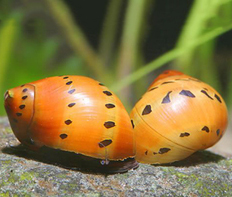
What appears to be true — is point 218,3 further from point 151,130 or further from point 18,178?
point 18,178

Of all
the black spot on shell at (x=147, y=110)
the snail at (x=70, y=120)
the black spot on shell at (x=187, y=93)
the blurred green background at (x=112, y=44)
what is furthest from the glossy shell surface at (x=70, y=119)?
the blurred green background at (x=112, y=44)

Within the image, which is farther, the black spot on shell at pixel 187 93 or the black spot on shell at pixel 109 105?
the black spot on shell at pixel 187 93

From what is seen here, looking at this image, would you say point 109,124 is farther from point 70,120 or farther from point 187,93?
point 187,93

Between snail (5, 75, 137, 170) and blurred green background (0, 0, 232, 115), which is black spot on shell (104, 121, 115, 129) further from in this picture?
blurred green background (0, 0, 232, 115)

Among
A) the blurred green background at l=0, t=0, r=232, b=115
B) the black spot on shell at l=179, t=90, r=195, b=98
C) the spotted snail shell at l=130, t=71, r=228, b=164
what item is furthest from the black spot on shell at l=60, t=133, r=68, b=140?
the blurred green background at l=0, t=0, r=232, b=115

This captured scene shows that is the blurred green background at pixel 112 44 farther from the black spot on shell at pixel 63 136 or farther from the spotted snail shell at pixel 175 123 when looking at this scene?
A: the black spot on shell at pixel 63 136

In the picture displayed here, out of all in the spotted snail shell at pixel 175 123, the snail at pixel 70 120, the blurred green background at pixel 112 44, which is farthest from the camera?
the blurred green background at pixel 112 44

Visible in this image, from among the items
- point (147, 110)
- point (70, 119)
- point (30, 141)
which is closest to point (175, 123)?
point (147, 110)
